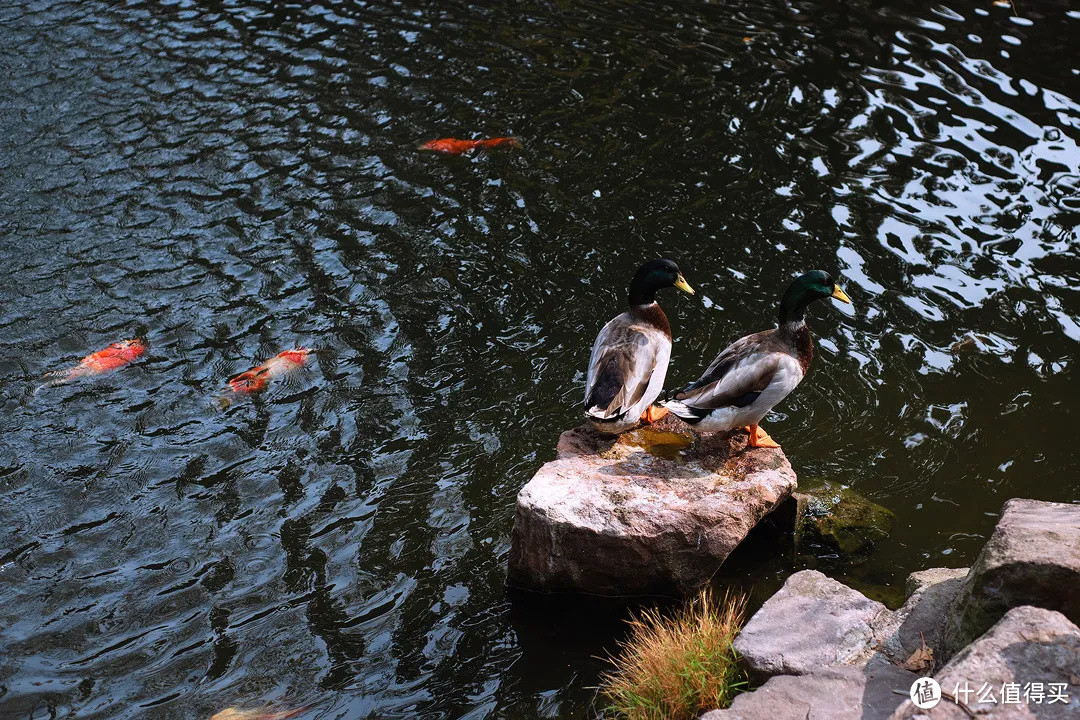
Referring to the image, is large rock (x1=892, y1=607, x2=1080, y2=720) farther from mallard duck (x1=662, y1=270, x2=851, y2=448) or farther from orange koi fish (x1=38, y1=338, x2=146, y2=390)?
orange koi fish (x1=38, y1=338, x2=146, y2=390)

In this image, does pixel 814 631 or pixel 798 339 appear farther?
pixel 798 339

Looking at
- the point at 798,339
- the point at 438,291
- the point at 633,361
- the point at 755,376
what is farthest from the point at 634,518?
the point at 438,291

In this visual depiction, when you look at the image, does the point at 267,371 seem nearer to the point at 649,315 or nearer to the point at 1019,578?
the point at 649,315

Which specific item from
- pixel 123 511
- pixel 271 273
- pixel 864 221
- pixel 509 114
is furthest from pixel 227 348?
pixel 864 221

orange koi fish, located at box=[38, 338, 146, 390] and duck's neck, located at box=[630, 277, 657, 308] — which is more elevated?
duck's neck, located at box=[630, 277, 657, 308]

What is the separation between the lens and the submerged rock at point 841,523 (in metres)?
6.23

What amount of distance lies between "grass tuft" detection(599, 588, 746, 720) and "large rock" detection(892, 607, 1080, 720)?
1.20 metres

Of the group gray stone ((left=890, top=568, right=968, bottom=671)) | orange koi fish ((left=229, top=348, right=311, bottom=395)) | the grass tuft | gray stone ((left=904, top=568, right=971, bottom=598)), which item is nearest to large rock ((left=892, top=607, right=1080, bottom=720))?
gray stone ((left=890, top=568, right=968, bottom=671))

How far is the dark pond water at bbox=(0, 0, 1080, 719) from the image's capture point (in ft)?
18.9

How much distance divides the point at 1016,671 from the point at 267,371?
5554 millimetres

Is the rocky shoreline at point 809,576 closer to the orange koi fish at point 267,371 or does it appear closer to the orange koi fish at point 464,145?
the orange koi fish at point 267,371

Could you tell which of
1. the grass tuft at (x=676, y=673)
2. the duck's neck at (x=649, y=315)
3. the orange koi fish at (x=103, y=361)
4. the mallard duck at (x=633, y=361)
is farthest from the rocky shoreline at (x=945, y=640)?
the orange koi fish at (x=103, y=361)

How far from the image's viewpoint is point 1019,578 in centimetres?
426

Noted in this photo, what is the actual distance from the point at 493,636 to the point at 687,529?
1236 mm
